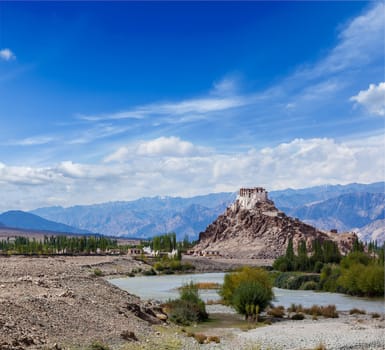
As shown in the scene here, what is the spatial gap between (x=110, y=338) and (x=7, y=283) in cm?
1429

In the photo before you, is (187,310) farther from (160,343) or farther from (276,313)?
(160,343)

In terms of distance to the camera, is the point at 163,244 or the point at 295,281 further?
the point at 163,244

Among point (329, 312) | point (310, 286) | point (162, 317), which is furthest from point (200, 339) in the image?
point (310, 286)

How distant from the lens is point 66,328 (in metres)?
29.6

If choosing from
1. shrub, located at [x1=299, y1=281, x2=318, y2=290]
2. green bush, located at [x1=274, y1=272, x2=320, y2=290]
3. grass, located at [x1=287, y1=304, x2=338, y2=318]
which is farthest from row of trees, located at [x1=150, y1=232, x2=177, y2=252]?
grass, located at [x1=287, y1=304, x2=338, y2=318]

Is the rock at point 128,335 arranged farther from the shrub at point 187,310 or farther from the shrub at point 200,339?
the shrub at point 187,310

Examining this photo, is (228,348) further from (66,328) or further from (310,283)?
(310,283)

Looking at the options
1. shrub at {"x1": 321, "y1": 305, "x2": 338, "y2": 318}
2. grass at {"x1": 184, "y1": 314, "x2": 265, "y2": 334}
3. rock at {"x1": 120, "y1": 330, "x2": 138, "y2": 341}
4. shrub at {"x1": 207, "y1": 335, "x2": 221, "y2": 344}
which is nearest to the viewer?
rock at {"x1": 120, "y1": 330, "x2": 138, "y2": 341}

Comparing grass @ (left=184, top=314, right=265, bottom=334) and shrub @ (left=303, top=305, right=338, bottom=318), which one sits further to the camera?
shrub @ (left=303, top=305, right=338, bottom=318)

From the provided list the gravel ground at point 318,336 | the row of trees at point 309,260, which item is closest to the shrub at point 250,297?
the gravel ground at point 318,336

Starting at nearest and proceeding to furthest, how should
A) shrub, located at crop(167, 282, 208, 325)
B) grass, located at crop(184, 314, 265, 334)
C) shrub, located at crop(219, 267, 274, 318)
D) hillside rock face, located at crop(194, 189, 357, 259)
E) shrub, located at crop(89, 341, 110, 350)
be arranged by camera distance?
→ shrub, located at crop(89, 341, 110, 350) → grass, located at crop(184, 314, 265, 334) → shrub, located at crop(167, 282, 208, 325) → shrub, located at crop(219, 267, 274, 318) → hillside rock face, located at crop(194, 189, 357, 259)

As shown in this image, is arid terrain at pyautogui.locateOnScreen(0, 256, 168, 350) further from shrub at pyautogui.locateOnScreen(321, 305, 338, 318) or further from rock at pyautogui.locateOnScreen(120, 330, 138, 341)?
shrub at pyautogui.locateOnScreen(321, 305, 338, 318)

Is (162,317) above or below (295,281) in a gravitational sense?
above

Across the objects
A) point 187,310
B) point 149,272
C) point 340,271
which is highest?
point 340,271
